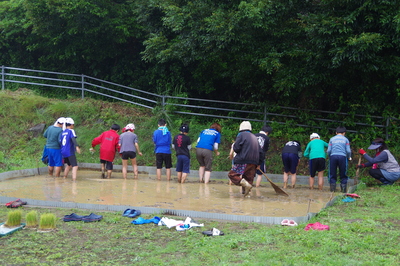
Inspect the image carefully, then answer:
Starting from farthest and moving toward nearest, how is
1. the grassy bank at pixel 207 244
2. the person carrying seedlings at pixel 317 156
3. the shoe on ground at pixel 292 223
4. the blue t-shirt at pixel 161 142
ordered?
the blue t-shirt at pixel 161 142 → the person carrying seedlings at pixel 317 156 → the shoe on ground at pixel 292 223 → the grassy bank at pixel 207 244

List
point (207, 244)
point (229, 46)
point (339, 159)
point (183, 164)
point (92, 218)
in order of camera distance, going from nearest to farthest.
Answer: point (207, 244)
point (92, 218)
point (339, 159)
point (183, 164)
point (229, 46)

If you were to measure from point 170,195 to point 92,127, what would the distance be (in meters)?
7.76

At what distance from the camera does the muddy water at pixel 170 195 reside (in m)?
9.22

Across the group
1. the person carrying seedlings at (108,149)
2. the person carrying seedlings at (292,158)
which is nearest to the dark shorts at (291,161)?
the person carrying seedlings at (292,158)

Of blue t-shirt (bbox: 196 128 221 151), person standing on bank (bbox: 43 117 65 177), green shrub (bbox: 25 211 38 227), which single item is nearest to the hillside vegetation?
person standing on bank (bbox: 43 117 65 177)

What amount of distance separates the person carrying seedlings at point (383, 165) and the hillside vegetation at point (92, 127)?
1.75m

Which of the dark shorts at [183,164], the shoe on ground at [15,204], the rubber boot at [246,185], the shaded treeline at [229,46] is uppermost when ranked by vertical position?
the shaded treeline at [229,46]

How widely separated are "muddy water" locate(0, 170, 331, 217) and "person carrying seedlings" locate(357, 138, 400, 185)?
138 cm

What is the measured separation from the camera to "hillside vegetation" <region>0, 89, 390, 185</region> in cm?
1538

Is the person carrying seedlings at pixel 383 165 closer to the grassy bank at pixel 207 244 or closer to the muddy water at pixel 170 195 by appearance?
the muddy water at pixel 170 195

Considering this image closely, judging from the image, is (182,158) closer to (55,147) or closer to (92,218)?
(55,147)

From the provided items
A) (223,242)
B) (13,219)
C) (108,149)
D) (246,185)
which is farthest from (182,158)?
(223,242)

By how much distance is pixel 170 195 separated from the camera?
1055 centimetres

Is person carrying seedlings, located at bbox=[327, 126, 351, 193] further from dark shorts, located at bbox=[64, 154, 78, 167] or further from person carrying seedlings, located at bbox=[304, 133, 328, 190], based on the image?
dark shorts, located at bbox=[64, 154, 78, 167]
